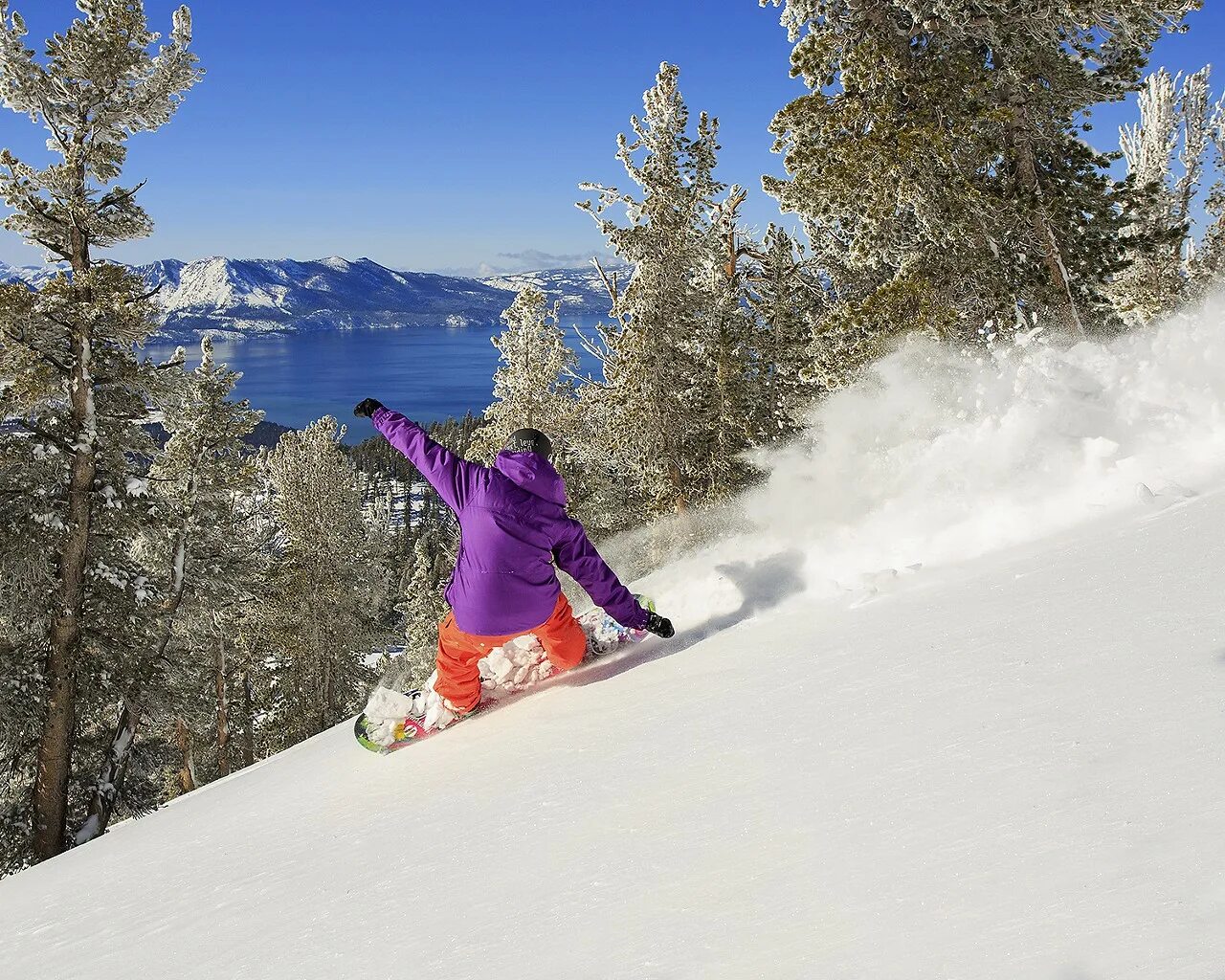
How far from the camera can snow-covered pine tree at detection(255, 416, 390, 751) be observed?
80.3 ft

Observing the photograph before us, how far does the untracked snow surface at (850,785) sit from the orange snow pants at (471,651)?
0.83ft

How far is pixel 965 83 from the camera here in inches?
393

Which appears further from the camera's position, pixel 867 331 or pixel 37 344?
pixel 867 331

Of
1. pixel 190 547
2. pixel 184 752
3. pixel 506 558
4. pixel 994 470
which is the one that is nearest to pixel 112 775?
pixel 190 547

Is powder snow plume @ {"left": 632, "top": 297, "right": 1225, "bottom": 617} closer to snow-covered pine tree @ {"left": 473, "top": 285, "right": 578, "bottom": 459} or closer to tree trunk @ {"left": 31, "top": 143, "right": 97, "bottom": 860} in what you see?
tree trunk @ {"left": 31, "top": 143, "right": 97, "bottom": 860}

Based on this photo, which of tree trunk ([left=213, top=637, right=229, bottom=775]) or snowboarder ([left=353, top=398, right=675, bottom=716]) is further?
tree trunk ([left=213, top=637, right=229, bottom=775])

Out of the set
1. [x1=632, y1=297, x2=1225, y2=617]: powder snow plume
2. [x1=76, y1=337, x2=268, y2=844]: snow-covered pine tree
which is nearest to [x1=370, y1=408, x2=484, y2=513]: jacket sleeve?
[x1=632, y1=297, x2=1225, y2=617]: powder snow plume

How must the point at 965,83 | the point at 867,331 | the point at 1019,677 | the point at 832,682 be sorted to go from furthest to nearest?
the point at 867,331 < the point at 965,83 < the point at 832,682 < the point at 1019,677

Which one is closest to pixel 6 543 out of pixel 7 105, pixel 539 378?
pixel 7 105

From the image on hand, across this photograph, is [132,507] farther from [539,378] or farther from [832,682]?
[832,682]

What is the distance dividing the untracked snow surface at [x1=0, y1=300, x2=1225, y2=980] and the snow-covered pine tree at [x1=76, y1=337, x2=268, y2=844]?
274 inches

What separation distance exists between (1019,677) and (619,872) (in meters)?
1.64

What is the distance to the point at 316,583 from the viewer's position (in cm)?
2470

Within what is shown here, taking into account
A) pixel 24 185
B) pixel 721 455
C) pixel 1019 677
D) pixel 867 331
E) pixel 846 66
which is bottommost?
pixel 721 455
